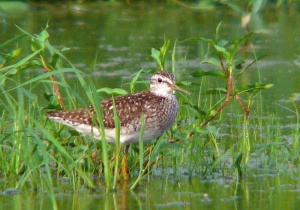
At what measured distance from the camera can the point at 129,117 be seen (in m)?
6.47

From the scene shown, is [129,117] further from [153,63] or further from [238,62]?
[153,63]

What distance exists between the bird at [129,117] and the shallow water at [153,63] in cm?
35

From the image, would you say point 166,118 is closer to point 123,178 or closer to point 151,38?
point 123,178

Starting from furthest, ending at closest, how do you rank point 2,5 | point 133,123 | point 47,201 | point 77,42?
1. point 77,42
2. point 133,123
3. point 47,201
4. point 2,5

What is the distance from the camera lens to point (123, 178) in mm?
6332

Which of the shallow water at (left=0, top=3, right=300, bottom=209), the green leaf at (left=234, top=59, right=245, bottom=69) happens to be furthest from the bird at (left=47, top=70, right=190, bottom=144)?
the green leaf at (left=234, top=59, right=245, bottom=69)

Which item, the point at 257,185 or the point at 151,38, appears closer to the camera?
the point at 257,185

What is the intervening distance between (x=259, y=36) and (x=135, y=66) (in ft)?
9.24

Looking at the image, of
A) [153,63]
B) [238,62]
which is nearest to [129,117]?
[238,62]

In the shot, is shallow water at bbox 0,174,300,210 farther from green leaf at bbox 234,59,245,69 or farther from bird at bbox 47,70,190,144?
green leaf at bbox 234,59,245,69

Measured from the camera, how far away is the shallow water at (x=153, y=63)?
18.6ft

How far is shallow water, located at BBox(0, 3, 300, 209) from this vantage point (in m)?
5.66

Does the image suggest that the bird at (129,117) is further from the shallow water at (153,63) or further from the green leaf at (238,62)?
the green leaf at (238,62)

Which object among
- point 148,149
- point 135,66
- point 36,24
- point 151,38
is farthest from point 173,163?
point 36,24
